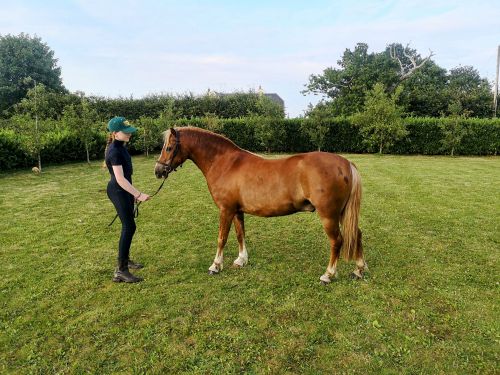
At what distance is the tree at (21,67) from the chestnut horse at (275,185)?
4027 cm

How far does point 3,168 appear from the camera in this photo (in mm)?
14352

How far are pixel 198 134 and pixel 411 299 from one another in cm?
357

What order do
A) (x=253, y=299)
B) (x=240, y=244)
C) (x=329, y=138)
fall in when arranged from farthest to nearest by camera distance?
(x=329, y=138)
(x=240, y=244)
(x=253, y=299)

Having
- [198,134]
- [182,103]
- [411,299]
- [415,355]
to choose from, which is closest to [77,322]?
[198,134]

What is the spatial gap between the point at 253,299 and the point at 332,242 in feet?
4.23

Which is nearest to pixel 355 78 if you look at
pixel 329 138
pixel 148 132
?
pixel 329 138

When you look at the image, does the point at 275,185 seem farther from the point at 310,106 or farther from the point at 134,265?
the point at 310,106

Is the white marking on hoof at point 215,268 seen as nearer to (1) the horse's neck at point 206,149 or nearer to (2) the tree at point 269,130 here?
(1) the horse's neck at point 206,149

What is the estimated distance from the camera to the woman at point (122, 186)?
430cm

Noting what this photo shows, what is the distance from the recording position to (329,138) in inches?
922

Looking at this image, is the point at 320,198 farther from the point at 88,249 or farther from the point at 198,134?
the point at 88,249

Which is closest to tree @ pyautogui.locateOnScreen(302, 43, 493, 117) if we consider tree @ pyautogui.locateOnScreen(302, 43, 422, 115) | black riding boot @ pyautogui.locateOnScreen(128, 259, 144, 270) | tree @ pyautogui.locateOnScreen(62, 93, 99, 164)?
tree @ pyautogui.locateOnScreen(302, 43, 422, 115)

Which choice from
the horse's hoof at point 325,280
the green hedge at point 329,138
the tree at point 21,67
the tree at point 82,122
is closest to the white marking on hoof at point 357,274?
the horse's hoof at point 325,280

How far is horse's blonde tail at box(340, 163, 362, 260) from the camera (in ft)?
14.4
